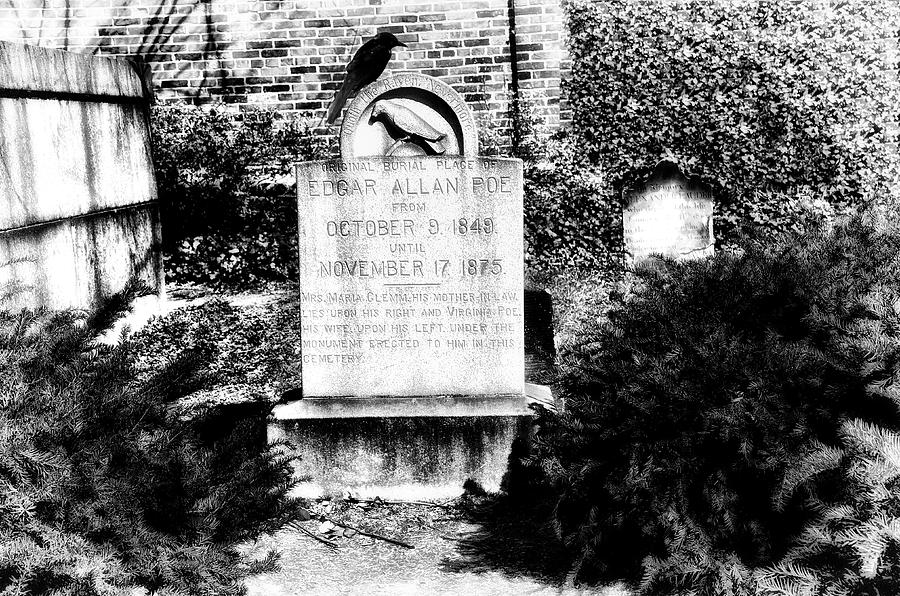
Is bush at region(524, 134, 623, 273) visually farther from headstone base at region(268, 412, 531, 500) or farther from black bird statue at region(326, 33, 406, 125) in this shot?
headstone base at region(268, 412, 531, 500)

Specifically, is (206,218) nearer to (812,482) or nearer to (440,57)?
(440,57)

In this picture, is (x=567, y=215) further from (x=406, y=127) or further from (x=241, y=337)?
(x=406, y=127)

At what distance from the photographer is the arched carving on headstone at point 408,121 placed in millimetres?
4469

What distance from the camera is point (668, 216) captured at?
30.0ft

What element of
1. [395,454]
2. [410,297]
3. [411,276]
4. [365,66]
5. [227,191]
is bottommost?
[395,454]

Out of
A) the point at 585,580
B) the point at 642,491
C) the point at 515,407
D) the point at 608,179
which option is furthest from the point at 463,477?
the point at 608,179

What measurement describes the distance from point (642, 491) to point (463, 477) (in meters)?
1.54

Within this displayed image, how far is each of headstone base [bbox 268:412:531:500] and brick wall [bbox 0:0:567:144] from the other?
5402 mm

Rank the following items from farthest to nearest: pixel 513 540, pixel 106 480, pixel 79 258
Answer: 1. pixel 79 258
2. pixel 513 540
3. pixel 106 480

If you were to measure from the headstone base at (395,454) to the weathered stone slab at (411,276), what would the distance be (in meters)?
0.19

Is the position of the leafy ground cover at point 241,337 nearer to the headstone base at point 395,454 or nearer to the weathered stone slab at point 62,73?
the headstone base at point 395,454

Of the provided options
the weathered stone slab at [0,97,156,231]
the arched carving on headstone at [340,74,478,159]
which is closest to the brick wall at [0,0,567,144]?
the weathered stone slab at [0,97,156,231]

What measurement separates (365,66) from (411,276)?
5.40 m

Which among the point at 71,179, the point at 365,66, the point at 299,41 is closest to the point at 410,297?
the point at 71,179
